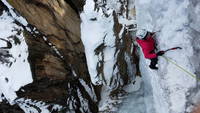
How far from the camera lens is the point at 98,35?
6852mm

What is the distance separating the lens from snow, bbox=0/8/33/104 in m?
6.83

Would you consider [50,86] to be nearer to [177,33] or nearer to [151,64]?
[151,64]

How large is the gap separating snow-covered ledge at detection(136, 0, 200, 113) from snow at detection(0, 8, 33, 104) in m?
2.29

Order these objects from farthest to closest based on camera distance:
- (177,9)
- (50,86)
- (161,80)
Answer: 1. (50,86)
2. (161,80)
3. (177,9)

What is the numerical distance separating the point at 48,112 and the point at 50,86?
0.58 metres

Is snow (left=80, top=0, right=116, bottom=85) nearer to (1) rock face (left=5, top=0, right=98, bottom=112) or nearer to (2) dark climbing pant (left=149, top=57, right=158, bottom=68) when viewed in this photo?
(1) rock face (left=5, top=0, right=98, bottom=112)

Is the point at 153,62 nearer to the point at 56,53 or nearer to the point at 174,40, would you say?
the point at 174,40

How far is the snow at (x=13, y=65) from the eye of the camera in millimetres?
6832

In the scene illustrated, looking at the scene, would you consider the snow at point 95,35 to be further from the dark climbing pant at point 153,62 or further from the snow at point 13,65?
the dark climbing pant at point 153,62

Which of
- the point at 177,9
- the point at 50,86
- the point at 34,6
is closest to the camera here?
the point at 177,9

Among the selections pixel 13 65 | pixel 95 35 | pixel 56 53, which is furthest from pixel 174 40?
pixel 13 65

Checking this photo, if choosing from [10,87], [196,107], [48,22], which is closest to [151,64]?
[196,107]

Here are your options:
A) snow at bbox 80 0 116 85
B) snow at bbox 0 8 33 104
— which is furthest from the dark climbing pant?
snow at bbox 0 8 33 104

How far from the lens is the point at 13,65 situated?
6898mm
